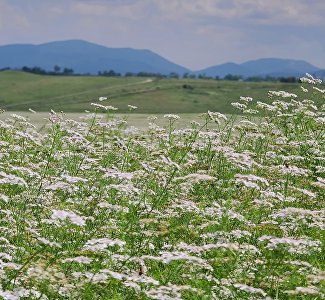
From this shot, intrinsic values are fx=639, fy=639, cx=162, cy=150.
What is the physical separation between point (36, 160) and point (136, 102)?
183 m

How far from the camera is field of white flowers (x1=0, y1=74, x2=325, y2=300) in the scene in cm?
722

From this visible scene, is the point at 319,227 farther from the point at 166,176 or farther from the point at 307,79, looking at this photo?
the point at 307,79

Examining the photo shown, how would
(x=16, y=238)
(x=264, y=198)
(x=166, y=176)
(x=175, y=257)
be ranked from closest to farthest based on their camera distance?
1. (x=175, y=257)
2. (x=16, y=238)
3. (x=264, y=198)
4. (x=166, y=176)

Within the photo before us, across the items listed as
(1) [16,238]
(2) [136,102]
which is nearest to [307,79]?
(1) [16,238]

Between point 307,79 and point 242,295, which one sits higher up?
point 307,79

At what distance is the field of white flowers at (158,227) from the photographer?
284 inches

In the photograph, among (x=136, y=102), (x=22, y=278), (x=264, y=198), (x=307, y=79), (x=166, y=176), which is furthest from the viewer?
(x=136, y=102)

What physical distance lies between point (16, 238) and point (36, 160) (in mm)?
6309

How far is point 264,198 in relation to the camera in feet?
38.2

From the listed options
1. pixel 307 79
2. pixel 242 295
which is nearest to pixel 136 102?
pixel 307 79

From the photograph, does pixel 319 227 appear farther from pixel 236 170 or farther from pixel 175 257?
pixel 236 170

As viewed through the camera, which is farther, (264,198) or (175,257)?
(264,198)

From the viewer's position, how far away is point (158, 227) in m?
10.2

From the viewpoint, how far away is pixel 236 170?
51.2 feet
